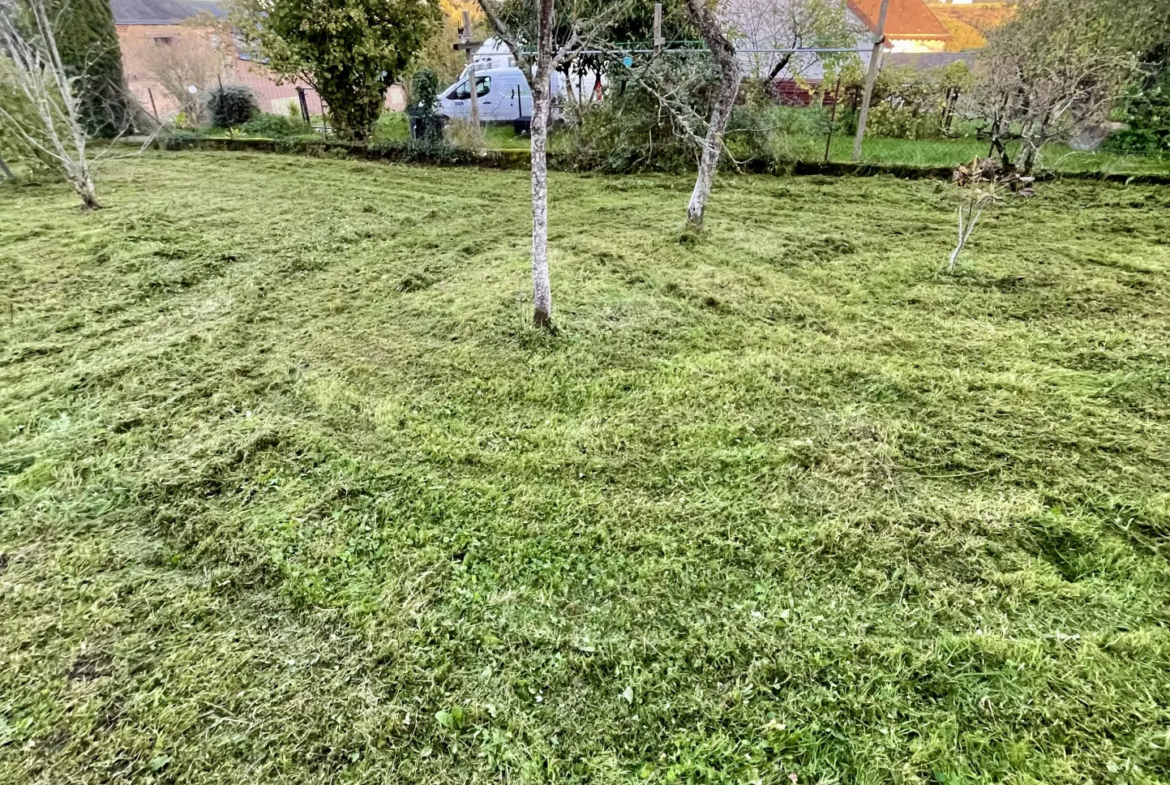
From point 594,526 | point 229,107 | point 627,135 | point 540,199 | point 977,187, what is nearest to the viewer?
point 594,526

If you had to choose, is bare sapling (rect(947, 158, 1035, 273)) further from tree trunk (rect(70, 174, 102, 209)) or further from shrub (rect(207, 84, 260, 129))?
shrub (rect(207, 84, 260, 129))

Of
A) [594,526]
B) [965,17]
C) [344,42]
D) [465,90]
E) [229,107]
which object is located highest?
[965,17]

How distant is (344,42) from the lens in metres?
8.95

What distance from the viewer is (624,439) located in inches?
105

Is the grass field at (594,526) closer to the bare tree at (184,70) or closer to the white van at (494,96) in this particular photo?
the white van at (494,96)

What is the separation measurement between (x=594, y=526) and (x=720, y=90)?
4174 mm

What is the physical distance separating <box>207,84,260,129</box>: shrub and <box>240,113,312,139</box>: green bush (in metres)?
0.57

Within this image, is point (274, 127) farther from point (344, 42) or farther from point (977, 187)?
point (977, 187)

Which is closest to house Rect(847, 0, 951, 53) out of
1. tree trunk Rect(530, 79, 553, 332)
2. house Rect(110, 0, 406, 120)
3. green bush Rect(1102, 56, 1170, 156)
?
green bush Rect(1102, 56, 1170, 156)

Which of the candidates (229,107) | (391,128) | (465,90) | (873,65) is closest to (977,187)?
(873,65)

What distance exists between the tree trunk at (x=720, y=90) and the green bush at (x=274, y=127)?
8.91 meters

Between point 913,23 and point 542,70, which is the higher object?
point 913,23

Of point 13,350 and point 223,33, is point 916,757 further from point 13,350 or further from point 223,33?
point 223,33

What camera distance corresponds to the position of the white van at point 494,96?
35.5 feet
